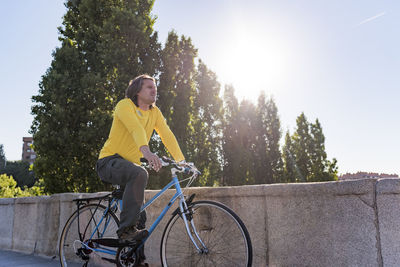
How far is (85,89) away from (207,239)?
52.1ft


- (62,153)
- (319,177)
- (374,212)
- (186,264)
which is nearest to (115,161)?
(186,264)

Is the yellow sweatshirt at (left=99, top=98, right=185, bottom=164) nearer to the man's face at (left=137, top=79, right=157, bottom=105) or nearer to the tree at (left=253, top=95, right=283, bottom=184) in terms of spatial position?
the man's face at (left=137, top=79, right=157, bottom=105)

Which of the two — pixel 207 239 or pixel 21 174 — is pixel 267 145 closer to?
pixel 207 239

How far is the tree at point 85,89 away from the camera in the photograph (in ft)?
57.7

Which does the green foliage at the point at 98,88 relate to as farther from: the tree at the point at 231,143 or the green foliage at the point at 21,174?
the green foliage at the point at 21,174

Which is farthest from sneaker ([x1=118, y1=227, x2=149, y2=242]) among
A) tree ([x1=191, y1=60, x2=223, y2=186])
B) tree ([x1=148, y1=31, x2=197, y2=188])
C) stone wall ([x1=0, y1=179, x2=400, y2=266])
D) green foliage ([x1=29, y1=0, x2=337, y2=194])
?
tree ([x1=191, y1=60, x2=223, y2=186])

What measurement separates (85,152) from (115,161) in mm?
15814

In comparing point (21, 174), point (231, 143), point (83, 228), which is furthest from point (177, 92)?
point (21, 174)

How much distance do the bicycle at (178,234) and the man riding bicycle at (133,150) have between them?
0.20 meters

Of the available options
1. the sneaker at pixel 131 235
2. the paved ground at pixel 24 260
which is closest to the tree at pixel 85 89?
the paved ground at pixel 24 260

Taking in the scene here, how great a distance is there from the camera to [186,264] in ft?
12.4

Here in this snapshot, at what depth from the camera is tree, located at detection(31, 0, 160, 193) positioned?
17594mm

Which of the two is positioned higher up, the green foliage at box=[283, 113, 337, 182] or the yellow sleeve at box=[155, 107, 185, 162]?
the green foliage at box=[283, 113, 337, 182]

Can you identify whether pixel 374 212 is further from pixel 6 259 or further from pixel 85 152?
pixel 85 152
